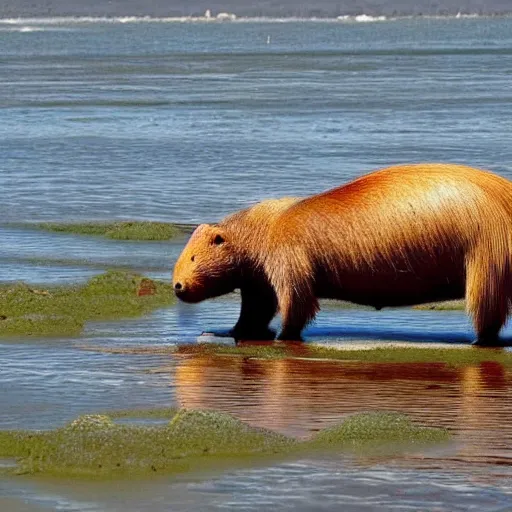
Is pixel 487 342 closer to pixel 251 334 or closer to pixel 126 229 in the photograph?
pixel 251 334

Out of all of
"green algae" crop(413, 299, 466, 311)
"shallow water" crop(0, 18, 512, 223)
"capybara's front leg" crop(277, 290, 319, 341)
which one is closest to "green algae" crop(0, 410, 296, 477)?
"capybara's front leg" crop(277, 290, 319, 341)

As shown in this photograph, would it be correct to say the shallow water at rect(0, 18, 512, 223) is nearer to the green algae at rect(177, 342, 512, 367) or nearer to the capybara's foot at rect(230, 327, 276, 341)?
the capybara's foot at rect(230, 327, 276, 341)

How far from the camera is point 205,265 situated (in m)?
11.1

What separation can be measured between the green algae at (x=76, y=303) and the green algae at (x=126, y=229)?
2661 millimetres

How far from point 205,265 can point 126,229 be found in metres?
4.79

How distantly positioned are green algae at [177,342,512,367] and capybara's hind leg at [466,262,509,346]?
14 cm

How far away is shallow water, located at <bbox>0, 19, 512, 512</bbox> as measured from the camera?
23.2 ft

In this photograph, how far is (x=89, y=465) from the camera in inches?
292

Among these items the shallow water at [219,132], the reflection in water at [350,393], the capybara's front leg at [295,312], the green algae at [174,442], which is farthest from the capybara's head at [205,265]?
the shallow water at [219,132]

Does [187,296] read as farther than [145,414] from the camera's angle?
Yes

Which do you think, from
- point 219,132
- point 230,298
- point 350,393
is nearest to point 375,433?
point 350,393

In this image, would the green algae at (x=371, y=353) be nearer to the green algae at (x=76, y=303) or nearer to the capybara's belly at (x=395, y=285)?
the capybara's belly at (x=395, y=285)

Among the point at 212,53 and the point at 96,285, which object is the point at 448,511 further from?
the point at 212,53

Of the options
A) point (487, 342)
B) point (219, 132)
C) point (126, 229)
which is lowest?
point (219, 132)
